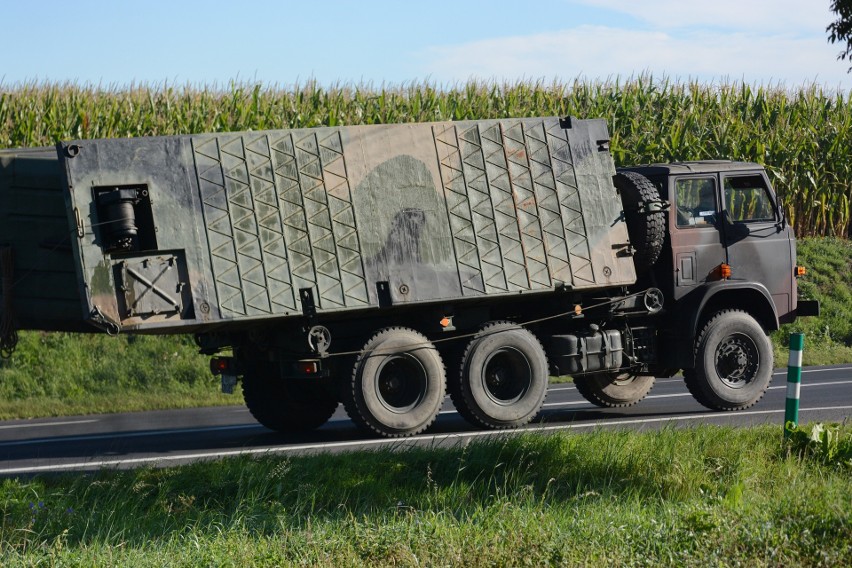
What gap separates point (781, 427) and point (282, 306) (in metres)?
4.88

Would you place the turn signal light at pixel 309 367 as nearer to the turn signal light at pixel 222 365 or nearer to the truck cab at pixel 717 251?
the turn signal light at pixel 222 365

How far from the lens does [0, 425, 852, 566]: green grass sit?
24.3 feet

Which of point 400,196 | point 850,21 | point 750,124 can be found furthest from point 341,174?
point 750,124

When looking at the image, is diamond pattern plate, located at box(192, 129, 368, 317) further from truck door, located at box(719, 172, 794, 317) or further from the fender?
truck door, located at box(719, 172, 794, 317)

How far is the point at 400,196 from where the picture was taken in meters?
12.5

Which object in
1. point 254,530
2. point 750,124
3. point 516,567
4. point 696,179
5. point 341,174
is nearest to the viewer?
point 516,567

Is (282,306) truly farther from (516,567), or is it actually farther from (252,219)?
(516,567)

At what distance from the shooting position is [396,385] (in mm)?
12766

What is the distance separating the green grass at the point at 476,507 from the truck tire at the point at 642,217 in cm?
303

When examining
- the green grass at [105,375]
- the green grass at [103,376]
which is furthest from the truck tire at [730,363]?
the green grass at [103,376]

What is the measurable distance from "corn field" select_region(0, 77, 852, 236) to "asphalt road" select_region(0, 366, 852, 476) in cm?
780

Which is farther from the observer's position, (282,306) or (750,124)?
(750,124)

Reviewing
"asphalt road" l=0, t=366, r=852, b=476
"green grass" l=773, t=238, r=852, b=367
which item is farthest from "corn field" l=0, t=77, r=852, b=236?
"asphalt road" l=0, t=366, r=852, b=476

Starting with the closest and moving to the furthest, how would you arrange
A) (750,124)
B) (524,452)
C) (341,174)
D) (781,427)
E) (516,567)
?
(516,567) → (524,452) → (781,427) → (341,174) → (750,124)
